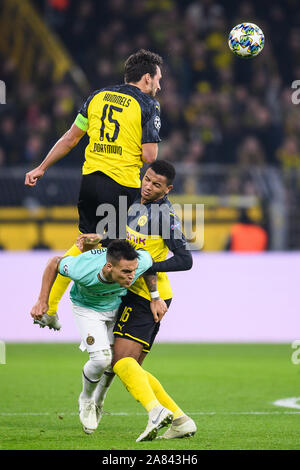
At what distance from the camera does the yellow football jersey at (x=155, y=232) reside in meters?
6.95

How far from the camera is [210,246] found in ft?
48.4

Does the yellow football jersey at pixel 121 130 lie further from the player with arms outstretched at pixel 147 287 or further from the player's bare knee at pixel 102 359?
the player's bare knee at pixel 102 359

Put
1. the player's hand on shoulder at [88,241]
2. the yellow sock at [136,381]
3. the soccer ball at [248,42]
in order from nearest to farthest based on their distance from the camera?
the yellow sock at [136,381] < the player's hand on shoulder at [88,241] < the soccer ball at [248,42]

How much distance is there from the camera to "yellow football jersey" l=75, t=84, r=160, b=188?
704cm

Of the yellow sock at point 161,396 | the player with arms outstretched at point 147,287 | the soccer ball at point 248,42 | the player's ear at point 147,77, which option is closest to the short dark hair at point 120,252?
the player with arms outstretched at point 147,287

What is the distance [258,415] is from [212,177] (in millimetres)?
7035

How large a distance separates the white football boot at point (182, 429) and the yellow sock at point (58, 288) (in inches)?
52.2

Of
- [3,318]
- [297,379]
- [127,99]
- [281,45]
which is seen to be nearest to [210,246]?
[3,318]

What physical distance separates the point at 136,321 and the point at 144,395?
710 millimetres

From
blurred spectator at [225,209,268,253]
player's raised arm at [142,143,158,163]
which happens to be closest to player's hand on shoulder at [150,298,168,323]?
player's raised arm at [142,143,158,163]

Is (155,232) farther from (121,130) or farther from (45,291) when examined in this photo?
(45,291)

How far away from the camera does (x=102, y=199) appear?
23.4ft

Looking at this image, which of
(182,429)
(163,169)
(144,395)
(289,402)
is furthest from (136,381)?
(289,402)

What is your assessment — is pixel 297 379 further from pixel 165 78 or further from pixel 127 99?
pixel 165 78
